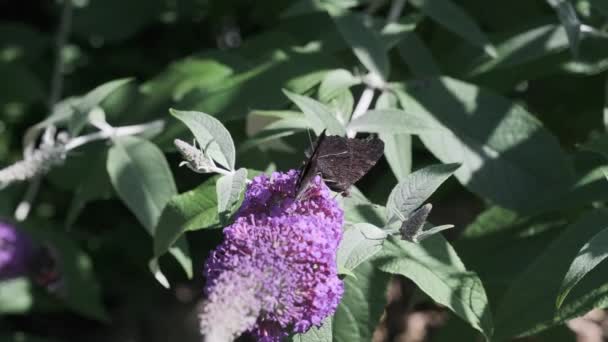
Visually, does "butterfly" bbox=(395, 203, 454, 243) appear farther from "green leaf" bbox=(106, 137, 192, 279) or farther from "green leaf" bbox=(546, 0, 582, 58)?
"green leaf" bbox=(546, 0, 582, 58)

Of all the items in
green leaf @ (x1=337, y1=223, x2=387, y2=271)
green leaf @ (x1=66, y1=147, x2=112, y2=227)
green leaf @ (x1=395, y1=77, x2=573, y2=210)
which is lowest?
green leaf @ (x1=66, y1=147, x2=112, y2=227)

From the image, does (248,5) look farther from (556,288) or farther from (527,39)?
(556,288)

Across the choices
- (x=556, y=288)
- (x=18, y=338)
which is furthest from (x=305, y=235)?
(x=18, y=338)

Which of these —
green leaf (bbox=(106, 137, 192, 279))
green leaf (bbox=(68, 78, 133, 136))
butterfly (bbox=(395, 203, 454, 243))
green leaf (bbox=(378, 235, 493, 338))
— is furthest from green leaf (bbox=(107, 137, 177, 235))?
butterfly (bbox=(395, 203, 454, 243))

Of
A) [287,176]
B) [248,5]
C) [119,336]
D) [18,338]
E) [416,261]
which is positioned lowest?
[119,336]

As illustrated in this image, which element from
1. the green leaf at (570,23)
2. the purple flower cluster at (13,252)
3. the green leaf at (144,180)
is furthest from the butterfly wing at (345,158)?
the purple flower cluster at (13,252)

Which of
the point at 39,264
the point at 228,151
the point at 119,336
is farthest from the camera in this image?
the point at 119,336
